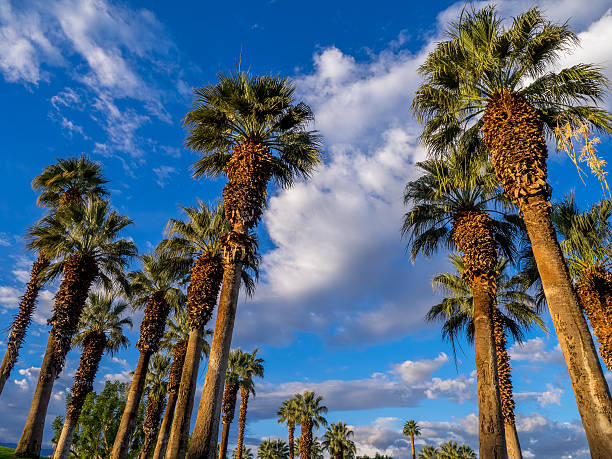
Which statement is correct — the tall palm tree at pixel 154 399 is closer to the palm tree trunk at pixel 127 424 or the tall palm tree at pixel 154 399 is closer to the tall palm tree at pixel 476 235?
the palm tree trunk at pixel 127 424

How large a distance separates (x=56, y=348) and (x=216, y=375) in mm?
12509

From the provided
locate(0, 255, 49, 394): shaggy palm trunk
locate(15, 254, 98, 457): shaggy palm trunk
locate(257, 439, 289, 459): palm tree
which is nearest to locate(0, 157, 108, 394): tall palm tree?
locate(0, 255, 49, 394): shaggy palm trunk

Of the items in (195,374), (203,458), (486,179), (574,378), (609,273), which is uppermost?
(486,179)

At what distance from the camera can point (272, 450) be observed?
210ft

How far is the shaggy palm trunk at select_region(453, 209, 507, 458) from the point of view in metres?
11.2

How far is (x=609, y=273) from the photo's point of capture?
17141mm

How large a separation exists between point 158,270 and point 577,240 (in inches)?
871

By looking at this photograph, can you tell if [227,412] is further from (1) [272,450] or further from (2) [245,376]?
(1) [272,450]

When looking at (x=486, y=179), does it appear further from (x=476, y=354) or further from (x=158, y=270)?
(x=158, y=270)

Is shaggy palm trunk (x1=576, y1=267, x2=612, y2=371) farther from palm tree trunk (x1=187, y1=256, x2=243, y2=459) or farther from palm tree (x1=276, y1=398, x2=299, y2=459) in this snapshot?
palm tree (x1=276, y1=398, x2=299, y2=459)

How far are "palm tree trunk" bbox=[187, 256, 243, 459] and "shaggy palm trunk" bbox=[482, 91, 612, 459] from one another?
8205mm

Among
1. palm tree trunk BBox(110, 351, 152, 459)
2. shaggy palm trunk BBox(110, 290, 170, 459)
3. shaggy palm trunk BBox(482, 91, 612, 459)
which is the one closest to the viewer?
shaggy palm trunk BBox(482, 91, 612, 459)

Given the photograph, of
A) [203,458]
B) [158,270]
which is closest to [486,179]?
[203,458]

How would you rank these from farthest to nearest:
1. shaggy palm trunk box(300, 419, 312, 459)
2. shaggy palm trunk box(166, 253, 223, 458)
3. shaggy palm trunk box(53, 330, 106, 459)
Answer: shaggy palm trunk box(300, 419, 312, 459)
shaggy palm trunk box(53, 330, 106, 459)
shaggy palm trunk box(166, 253, 223, 458)
